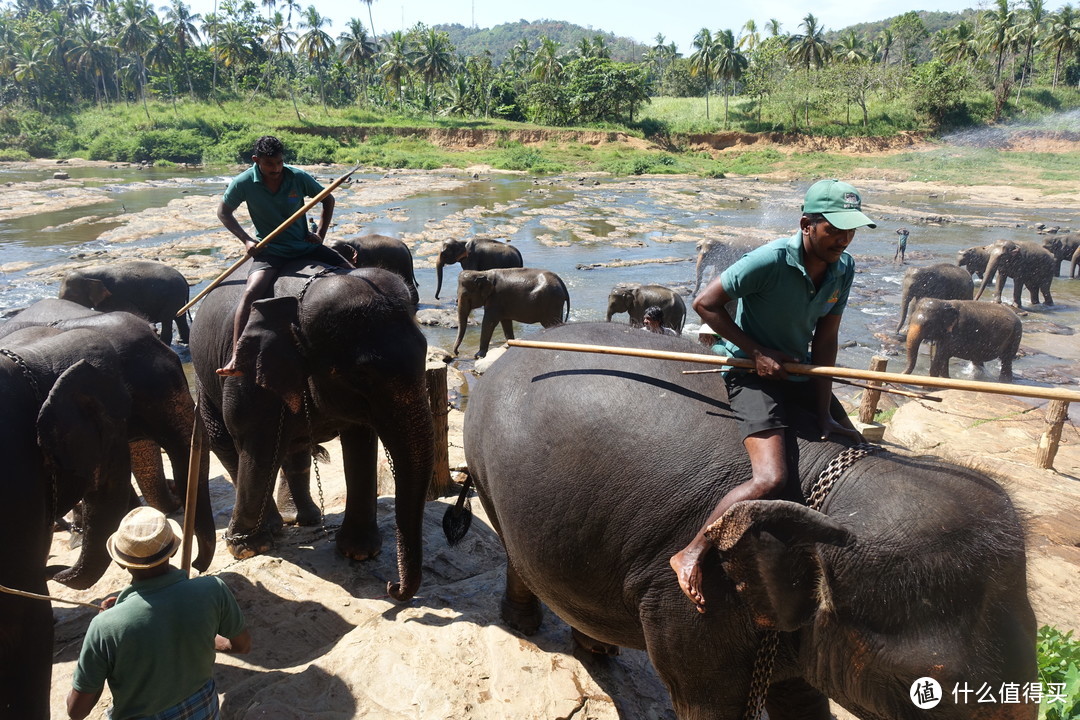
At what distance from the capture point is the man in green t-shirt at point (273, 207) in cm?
527

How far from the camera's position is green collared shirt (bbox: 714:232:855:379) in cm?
278

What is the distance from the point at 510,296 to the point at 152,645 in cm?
1047

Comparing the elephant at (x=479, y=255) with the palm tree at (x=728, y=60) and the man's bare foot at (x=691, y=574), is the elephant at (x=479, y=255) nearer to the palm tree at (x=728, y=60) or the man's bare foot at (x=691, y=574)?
the man's bare foot at (x=691, y=574)

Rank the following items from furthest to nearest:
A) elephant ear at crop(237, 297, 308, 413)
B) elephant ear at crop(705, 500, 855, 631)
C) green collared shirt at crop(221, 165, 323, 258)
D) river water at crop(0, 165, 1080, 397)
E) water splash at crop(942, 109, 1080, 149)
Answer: water splash at crop(942, 109, 1080, 149) < river water at crop(0, 165, 1080, 397) < green collared shirt at crop(221, 165, 323, 258) < elephant ear at crop(237, 297, 308, 413) < elephant ear at crop(705, 500, 855, 631)

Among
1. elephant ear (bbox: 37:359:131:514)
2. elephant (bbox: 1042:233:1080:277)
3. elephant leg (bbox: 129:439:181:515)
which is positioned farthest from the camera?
elephant (bbox: 1042:233:1080:277)

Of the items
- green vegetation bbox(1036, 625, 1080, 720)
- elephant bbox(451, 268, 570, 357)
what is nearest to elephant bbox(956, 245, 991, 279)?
elephant bbox(451, 268, 570, 357)

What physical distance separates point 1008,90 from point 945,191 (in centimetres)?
2661

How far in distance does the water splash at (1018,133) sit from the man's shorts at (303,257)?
55.0 m

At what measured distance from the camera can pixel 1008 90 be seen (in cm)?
5769

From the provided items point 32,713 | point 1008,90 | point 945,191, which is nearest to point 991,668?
point 32,713

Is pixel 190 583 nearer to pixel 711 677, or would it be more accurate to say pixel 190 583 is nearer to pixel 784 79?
pixel 711 677

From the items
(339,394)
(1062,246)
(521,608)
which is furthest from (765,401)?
(1062,246)

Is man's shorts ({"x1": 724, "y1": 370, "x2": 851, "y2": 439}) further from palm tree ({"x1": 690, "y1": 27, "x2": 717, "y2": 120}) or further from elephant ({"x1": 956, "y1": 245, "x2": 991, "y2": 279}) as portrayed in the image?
palm tree ({"x1": 690, "y1": 27, "x2": 717, "y2": 120})

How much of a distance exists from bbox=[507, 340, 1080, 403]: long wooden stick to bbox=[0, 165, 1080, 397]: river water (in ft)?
32.1
